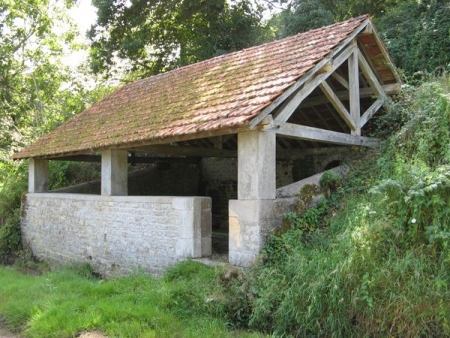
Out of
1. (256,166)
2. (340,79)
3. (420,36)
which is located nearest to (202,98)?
(256,166)

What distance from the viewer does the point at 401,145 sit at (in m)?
6.39

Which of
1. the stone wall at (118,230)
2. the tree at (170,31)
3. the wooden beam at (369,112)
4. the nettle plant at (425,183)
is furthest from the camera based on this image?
the tree at (170,31)

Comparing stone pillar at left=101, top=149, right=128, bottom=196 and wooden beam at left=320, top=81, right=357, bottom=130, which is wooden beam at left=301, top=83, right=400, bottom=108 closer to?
wooden beam at left=320, top=81, right=357, bottom=130

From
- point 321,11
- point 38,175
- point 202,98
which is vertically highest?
point 321,11

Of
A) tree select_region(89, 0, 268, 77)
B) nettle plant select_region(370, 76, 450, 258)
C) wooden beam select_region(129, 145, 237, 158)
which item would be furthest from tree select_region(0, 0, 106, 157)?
nettle plant select_region(370, 76, 450, 258)

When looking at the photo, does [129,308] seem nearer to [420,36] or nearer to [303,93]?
[303,93]

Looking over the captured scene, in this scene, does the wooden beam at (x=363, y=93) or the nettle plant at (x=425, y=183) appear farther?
the wooden beam at (x=363, y=93)

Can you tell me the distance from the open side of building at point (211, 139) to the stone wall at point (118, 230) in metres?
0.02

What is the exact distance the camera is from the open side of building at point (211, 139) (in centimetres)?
585

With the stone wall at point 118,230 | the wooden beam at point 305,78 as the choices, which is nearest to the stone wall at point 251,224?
the stone wall at point 118,230

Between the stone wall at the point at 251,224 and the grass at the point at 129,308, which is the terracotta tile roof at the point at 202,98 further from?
the grass at the point at 129,308

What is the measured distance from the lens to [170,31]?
17562 millimetres

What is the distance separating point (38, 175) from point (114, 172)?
13.9 ft

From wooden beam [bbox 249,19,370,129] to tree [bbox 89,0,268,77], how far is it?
8745 millimetres
